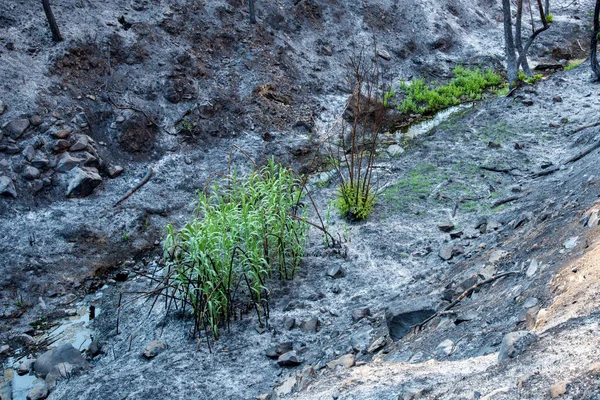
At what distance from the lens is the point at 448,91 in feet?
35.3

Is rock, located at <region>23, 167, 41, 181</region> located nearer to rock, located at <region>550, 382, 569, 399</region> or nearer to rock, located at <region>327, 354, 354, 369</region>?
rock, located at <region>327, 354, 354, 369</region>

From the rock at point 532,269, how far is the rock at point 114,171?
211 inches

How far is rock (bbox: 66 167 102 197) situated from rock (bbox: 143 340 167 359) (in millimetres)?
3023

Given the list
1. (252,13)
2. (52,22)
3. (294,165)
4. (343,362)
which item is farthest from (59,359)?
(252,13)

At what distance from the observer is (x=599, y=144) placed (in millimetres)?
6223

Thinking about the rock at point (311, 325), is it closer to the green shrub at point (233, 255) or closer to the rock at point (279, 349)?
the rock at point (279, 349)

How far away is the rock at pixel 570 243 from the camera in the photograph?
3762 millimetres

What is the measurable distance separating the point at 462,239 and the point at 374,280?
979 mm

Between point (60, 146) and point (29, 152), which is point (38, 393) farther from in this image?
point (60, 146)

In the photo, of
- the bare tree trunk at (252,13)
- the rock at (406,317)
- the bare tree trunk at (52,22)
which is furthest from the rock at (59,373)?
the bare tree trunk at (252,13)

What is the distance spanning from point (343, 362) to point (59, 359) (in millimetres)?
2368

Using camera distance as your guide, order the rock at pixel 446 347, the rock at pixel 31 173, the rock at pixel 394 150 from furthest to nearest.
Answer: the rock at pixel 394 150 < the rock at pixel 31 173 < the rock at pixel 446 347

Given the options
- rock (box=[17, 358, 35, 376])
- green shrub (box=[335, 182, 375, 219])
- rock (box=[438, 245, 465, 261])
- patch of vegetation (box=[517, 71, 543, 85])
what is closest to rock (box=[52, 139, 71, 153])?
rock (box=[17, 358, 35, 376])

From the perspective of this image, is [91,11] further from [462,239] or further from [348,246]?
[462,239]
